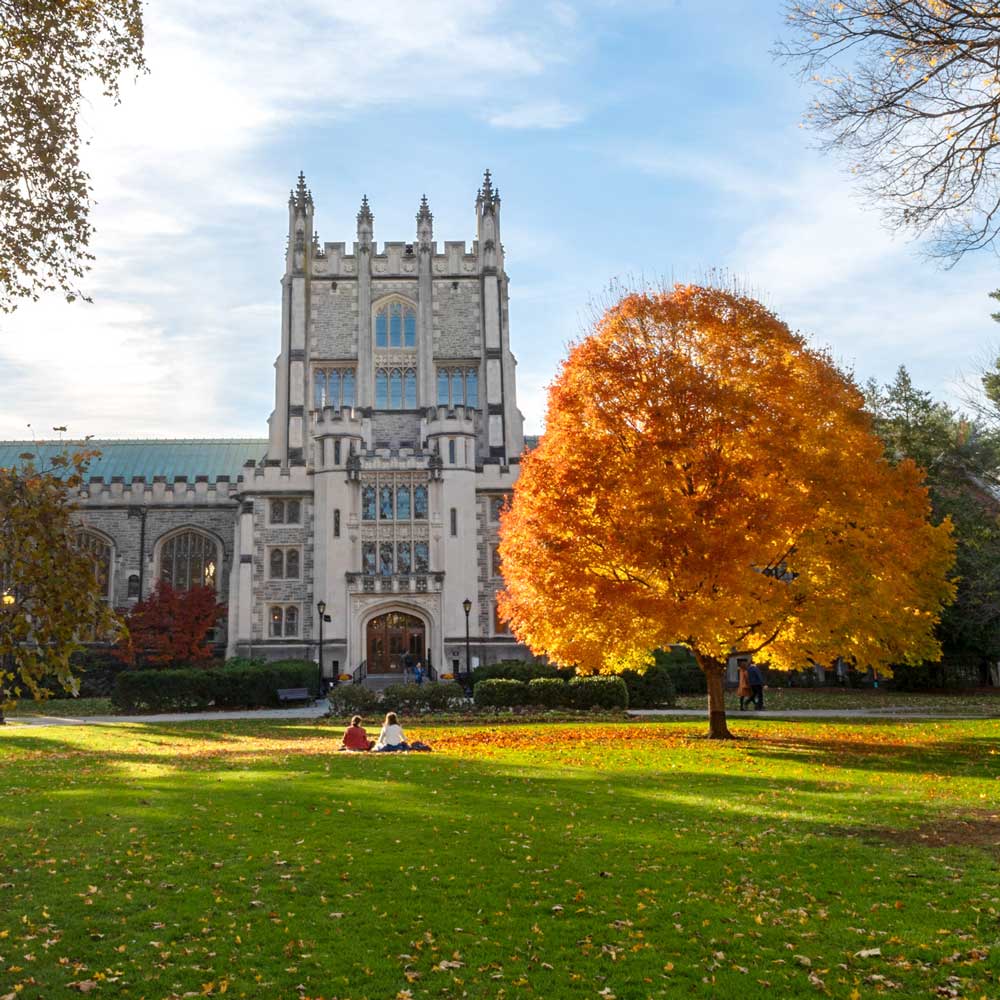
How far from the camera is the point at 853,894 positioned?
24.4 ft

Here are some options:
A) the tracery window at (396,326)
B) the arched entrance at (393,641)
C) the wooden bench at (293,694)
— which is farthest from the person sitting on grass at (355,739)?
the tracery window at (396,326)

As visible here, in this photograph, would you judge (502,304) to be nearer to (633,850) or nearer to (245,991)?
(633,850)

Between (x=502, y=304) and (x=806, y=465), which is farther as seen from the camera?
(x=502, y=304)

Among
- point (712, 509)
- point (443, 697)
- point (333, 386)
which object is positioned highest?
point (333, 386)

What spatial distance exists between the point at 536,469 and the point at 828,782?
8.16m

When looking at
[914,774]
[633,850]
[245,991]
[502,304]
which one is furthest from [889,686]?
[245,991]

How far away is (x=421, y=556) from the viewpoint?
42188mm

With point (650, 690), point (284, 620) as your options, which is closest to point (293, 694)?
point (284, 620)

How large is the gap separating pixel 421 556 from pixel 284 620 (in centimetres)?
671

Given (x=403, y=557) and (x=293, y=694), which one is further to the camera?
(x=403, y=557)

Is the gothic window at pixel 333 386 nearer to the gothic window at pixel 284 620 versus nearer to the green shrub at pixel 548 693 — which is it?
the gothic window at pixel 284 620

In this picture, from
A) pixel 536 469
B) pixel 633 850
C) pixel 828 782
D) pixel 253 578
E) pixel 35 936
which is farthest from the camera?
pixel 253 578

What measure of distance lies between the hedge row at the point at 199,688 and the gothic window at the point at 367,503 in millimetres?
Answer: 10201

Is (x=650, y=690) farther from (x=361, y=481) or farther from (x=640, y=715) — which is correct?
(x=361, y=481)
